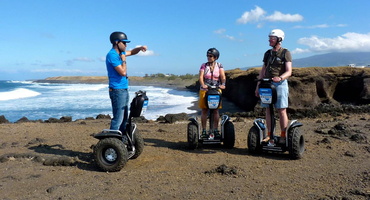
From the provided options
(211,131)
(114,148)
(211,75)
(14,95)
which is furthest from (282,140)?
(14,95)

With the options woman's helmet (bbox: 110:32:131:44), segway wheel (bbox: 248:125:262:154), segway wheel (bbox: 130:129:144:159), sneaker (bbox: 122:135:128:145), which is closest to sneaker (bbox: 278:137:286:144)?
segway wheel (bbox: 248:125:262:154)

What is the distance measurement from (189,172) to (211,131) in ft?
5.90

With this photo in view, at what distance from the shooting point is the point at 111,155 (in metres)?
5.20

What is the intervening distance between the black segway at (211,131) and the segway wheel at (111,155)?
1725 millimetres

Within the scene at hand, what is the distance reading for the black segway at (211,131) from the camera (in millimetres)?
6402

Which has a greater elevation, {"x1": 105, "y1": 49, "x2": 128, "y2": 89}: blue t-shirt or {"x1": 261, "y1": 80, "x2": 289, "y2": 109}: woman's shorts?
{"x1": 105, "y1": 49, "x2": 128, "y2": 89}: blue t-shirt

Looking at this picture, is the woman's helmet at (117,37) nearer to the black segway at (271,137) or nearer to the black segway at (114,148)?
the black segway at (114,148)

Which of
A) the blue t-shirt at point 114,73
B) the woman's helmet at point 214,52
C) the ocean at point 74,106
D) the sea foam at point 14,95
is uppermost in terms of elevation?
the woman's helmet at point 214,52

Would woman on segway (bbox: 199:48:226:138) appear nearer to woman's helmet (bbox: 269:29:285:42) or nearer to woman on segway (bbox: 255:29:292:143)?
woman on segway (bbox: 255:29:292:143)

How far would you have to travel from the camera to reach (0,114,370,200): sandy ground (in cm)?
423

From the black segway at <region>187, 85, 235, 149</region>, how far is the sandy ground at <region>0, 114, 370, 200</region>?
17 cm

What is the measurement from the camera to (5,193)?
14.2 feet

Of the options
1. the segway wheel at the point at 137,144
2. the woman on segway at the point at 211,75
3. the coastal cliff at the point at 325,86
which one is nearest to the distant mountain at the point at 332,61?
the coastal cliff at the point at 325,86

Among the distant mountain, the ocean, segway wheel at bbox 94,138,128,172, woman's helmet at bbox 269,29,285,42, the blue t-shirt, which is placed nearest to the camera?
segway wheel at bbox 94,138,128,172
